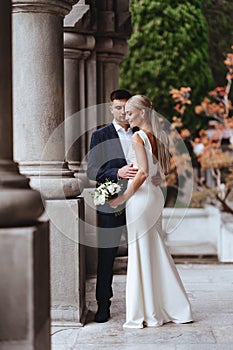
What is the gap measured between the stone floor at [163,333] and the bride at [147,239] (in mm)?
126

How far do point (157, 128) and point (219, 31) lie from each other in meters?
17.9

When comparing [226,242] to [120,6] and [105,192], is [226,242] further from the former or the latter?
[105,192]

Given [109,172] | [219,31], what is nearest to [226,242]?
[109,172]

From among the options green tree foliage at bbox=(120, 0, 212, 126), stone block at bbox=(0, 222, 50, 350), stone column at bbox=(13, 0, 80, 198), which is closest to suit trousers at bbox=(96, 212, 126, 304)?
stone column at bbox=(13, 0, 80, 198)

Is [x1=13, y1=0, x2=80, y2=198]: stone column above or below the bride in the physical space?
above

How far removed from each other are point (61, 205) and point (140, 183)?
0.60 m

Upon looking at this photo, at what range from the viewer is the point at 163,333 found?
549 cm

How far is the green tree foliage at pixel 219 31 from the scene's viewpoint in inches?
890

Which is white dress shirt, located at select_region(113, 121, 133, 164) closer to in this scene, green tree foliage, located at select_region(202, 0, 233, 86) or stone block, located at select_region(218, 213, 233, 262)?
stone block, located at select_region(218, 213, 233, 262)

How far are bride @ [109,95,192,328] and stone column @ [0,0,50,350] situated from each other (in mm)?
2164

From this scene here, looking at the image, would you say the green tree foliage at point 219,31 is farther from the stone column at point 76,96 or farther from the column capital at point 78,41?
the column capital at point 78,41

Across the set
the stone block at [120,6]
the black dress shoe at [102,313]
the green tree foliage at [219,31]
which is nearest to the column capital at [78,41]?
the stone block at [120,6]

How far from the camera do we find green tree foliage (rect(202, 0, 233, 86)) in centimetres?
2259

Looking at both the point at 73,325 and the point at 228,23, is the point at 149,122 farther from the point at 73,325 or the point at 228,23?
the point at 228,23
